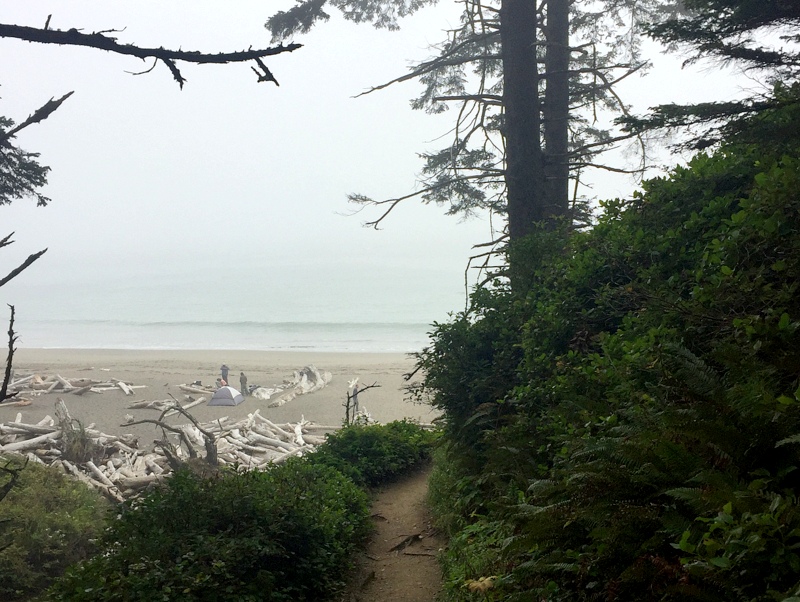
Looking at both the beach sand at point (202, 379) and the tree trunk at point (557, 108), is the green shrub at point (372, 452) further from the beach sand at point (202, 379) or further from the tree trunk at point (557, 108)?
the tree trunk at point (557, 108)

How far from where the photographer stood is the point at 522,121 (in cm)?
1118

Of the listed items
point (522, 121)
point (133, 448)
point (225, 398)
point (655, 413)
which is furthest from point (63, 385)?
point (655, 413)

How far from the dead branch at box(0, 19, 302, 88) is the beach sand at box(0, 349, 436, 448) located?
969 centimetres

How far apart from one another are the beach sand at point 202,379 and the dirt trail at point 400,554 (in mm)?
3789

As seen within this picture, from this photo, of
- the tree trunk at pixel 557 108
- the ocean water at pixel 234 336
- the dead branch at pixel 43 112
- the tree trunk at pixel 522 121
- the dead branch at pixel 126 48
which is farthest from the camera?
the ocean water at pixel 234 336

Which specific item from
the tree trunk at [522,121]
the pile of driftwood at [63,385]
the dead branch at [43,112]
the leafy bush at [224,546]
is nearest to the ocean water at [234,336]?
the pile of driftwood at [63,385]

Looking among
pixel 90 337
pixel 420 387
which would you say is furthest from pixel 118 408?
pixel 90 337

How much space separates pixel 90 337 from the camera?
46438mm

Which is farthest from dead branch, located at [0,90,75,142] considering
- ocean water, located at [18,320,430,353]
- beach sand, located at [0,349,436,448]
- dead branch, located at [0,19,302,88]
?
ocean water, located at [18,320,430,353]

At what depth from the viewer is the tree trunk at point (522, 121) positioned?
36.5 feet

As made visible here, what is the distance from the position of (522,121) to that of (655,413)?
839 cm

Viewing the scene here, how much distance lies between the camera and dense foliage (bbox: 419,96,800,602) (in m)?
2.72

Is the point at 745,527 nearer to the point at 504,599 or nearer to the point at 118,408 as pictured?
the point at 504,599

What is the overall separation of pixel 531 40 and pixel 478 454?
300 inches
